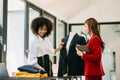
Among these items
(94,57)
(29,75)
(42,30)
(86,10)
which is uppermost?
(86,10)

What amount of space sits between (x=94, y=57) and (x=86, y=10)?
172 inches

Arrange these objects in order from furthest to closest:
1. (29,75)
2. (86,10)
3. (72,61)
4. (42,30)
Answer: (86,10), (72,61), (42,30), (29,75)

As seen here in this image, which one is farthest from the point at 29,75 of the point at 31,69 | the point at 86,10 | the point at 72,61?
A: the point at 86,10

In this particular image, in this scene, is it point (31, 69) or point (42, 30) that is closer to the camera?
point (31, 69)

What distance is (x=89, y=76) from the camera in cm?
278

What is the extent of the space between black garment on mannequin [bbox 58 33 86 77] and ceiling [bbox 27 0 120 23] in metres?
2.64

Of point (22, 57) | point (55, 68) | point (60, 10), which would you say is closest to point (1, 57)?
point (22, 57)

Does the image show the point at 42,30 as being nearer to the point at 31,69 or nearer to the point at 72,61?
the point at 31,69

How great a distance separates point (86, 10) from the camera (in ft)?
22.8

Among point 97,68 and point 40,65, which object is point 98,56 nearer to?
point 97,68

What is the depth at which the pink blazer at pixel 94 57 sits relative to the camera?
2.74 m

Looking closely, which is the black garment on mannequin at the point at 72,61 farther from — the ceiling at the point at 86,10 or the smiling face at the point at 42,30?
the ceiling at the point at 86,10

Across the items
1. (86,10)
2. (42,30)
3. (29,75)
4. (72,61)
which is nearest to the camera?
(29,75)

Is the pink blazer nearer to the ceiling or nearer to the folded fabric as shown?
the folded fabric
